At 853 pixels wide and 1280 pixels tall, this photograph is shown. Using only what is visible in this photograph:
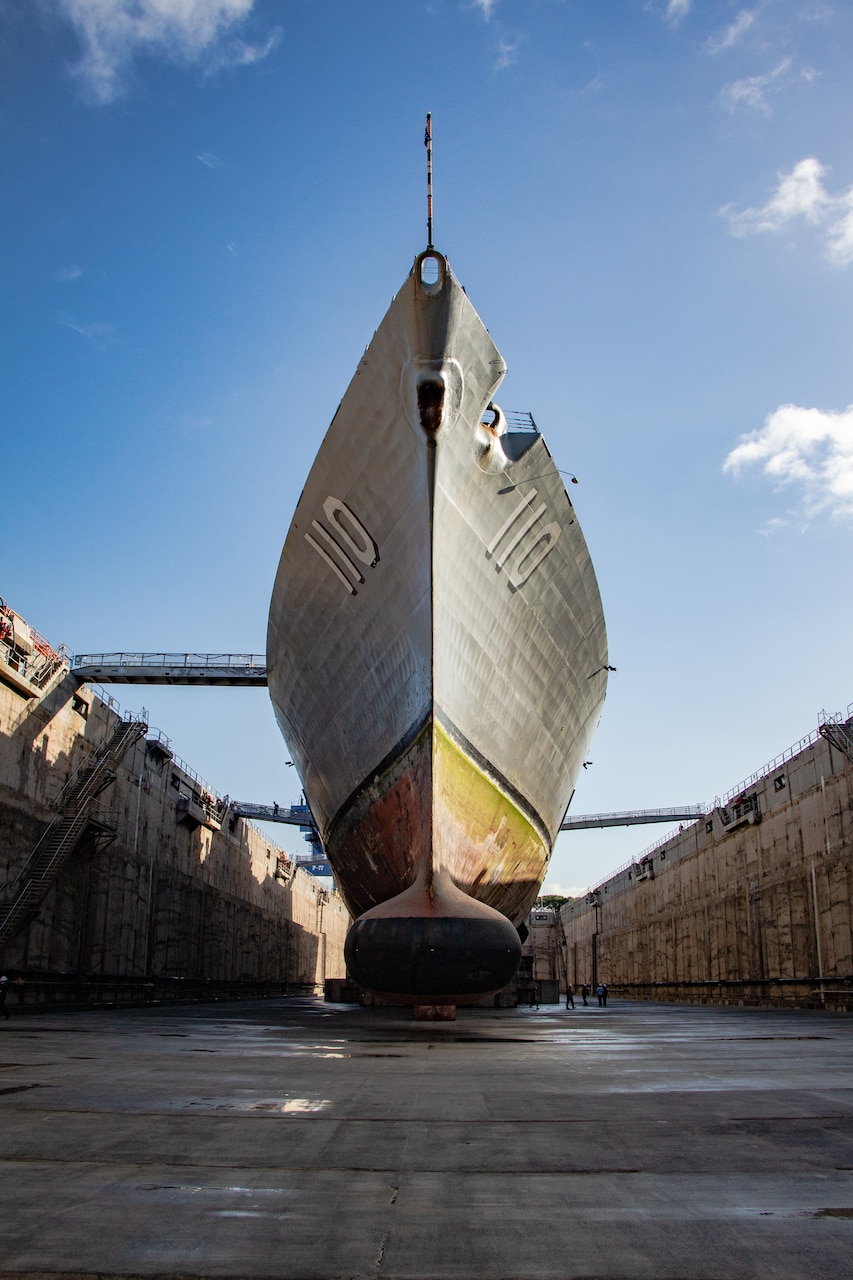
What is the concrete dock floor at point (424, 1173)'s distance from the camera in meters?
2.41

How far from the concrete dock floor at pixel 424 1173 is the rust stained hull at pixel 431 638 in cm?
495

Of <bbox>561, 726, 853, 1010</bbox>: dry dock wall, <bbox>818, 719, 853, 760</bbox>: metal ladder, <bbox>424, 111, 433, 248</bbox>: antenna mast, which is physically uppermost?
<bbox>424, 111, 433, 248</bbox>: antenna mast

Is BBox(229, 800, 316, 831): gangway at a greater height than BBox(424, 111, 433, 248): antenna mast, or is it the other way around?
BBox(424, 111, 433, 248): antenna mast

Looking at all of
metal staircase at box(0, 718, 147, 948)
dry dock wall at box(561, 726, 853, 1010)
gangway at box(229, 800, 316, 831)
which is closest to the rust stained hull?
metal staircase at box(0, 718, 147, 948)

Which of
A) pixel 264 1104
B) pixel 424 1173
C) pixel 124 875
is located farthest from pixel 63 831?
pixel 424 1173

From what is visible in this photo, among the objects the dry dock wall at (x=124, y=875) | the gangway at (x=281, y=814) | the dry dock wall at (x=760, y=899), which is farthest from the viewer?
the gangway at (x=281, y=814)

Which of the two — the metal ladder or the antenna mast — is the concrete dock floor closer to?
the antenna mast

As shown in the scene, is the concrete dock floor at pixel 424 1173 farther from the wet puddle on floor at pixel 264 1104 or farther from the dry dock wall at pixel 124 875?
the dry dock wall at pixel 124 875

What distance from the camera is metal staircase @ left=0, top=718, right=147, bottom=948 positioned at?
19.0 metres

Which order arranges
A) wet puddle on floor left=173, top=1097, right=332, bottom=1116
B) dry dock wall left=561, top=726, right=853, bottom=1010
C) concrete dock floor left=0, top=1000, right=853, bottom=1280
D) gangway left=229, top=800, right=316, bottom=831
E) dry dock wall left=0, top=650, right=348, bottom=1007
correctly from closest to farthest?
1. concrete dock floor left=0, top=1000, right=853, bottom=1280
2. wet puddle on floor left=173, top=1097, right=332, bottom=1116
3. dry dock wall left=0, top=650, right=348, bottom=1007
4. dry dock wall left=561, top=726, right=853, bottom=1010
5. gangway left=229, top=800, right=316, bottom=831

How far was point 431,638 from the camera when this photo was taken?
41.6 feet

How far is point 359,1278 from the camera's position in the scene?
2.26 m

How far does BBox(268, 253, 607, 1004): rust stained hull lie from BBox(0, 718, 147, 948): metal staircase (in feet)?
25.9

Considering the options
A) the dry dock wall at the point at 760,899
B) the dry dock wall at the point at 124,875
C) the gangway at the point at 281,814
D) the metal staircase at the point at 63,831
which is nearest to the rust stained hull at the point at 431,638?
the metal staircase at the point at 63,831
